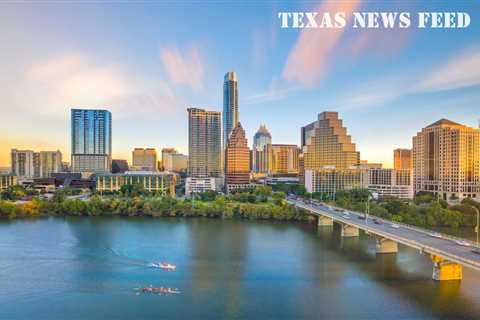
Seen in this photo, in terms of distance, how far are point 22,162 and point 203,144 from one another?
101ft

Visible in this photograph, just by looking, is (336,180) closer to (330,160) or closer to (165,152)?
(330,160)

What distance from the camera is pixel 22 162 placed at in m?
55.0

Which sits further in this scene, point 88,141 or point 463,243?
point 88,141

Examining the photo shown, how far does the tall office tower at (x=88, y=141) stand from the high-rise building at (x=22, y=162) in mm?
7106

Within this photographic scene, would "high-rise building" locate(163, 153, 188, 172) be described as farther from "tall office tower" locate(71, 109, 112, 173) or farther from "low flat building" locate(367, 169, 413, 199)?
"low flat building" locate(367, 169, 413, 199)

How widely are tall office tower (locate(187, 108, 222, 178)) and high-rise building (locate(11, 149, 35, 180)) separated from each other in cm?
2785

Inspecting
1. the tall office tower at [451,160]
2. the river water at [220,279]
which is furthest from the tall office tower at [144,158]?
the river water at [220,279]

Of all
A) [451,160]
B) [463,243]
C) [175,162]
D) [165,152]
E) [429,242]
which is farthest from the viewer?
[165,152]

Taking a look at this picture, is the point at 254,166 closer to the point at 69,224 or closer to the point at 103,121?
the point at 103,121

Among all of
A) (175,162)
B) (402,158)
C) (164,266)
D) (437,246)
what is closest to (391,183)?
(402,158)

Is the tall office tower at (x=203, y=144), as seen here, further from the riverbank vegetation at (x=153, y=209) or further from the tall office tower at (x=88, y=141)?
the riverbank vegetation at (x=153, y=209)

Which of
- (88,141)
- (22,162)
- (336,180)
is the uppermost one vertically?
(88,141)

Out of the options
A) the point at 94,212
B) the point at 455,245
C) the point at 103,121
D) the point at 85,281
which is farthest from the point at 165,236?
the point at 103,121

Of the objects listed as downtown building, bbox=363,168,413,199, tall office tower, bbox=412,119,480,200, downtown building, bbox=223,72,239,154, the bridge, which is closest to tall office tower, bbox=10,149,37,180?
downtown building, bbox=223,72,239,154
